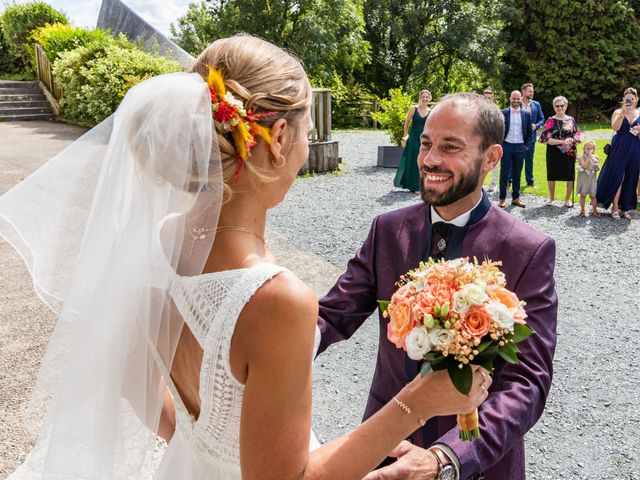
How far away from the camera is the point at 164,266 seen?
159 cm

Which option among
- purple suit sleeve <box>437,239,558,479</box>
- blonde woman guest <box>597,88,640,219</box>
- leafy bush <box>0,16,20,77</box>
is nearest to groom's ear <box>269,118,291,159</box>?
purple suit sleeve <box>437,239,558,479</box>

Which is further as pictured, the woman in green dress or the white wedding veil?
the woman in green dress

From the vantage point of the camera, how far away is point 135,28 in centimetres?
2453

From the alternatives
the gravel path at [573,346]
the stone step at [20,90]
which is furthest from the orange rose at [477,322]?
the stone step at [20,90]

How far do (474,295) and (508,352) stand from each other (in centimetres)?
19

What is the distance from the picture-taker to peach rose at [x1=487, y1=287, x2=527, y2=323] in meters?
1.63

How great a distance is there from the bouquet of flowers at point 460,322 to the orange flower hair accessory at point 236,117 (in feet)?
2.07

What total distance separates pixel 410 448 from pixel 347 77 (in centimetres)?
3056

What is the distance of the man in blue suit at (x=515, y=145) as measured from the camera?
35.9ft

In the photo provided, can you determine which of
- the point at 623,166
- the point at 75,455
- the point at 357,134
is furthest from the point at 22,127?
the point at 75,455

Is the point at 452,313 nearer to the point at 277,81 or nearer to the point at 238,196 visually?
the point at 238,196

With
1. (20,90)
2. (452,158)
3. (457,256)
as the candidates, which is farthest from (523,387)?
(20,90)

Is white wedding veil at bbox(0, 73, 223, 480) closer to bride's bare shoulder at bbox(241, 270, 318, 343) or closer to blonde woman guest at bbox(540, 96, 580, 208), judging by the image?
bride's bare shoulder at bbox(241, 270, 318, 343)

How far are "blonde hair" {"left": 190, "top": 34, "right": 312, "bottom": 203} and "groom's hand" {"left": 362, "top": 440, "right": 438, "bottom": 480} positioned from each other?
95cm
